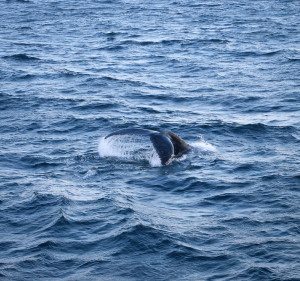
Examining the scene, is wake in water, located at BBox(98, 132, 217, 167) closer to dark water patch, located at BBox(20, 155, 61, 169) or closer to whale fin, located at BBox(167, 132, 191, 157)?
whale fin, located at BBox(167, 132, 191, 157)

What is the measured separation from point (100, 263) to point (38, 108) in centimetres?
1460

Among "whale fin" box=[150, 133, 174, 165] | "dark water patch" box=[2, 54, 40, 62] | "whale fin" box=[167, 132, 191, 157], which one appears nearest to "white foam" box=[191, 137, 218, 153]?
"whale fin" box=[167, 132, 191, 157]

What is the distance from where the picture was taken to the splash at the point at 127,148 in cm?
2077

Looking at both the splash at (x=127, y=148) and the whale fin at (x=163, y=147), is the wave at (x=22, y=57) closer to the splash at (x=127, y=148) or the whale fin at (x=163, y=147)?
the splash at (x=127, y=148)

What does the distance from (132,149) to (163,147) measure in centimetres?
188

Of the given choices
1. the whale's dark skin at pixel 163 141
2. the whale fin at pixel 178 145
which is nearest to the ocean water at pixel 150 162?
the whale's dark skin at pixel 163 141

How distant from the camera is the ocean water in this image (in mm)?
14531

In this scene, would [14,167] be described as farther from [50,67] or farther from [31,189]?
[50,67]

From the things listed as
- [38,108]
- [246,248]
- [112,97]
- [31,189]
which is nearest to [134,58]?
[112,97]

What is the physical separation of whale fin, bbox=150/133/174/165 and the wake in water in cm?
31

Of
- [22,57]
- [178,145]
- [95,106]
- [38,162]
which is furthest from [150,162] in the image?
[22,57]

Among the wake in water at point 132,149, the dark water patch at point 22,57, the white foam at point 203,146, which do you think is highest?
the dark water patch at point 22,57

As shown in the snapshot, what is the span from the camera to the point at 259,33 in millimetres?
43531

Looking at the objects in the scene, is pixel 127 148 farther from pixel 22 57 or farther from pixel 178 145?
pixel 22 57
